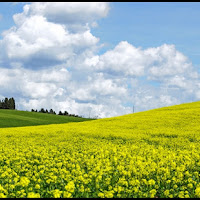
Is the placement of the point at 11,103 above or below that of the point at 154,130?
above

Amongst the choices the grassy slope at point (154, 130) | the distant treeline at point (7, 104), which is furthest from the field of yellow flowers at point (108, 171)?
the distant treeline at point (7, 104)

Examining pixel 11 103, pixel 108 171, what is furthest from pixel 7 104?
pixel 108 171

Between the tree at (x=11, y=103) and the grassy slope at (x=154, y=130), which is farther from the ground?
the tree at (x=11, y=103)

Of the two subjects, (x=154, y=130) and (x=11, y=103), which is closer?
(x=154, y=130)

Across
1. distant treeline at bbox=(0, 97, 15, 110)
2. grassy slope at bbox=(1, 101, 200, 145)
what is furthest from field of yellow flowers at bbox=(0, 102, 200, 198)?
distant treeline at bbox=(0, 97, 15, 110)

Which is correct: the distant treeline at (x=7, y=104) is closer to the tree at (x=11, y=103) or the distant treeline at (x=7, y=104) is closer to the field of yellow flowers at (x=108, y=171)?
the tree at (x=11, y=103)

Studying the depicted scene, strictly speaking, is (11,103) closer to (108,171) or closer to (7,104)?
(7,104)

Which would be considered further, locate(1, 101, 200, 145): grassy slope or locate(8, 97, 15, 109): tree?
locate(8, 97, 15, 109): tree

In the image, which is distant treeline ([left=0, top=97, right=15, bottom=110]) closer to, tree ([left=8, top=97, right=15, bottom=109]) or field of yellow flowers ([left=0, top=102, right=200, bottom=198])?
tree ([left=8, top=97, right=15, bottom=109])

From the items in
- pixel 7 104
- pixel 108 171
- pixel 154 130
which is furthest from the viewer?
pixel 7 104

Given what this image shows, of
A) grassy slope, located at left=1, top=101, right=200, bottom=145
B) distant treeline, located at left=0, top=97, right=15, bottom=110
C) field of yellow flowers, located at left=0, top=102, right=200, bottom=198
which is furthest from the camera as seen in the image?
distant treeline, located at left=0, top=97, right=15, bottom=110

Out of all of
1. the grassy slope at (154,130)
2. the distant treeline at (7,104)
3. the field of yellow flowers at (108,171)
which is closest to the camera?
the field of yellow flowers at (108,171)

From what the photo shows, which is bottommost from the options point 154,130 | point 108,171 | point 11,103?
point 108,171

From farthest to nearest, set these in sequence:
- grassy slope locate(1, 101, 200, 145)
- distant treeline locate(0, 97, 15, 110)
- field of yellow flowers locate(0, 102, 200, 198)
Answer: distant treeline locate(0, 97, 15, 110)
grassy slope locate(1, 101, 200, 145)
field of yellow flowers locate(0, 102, 200, 198)
